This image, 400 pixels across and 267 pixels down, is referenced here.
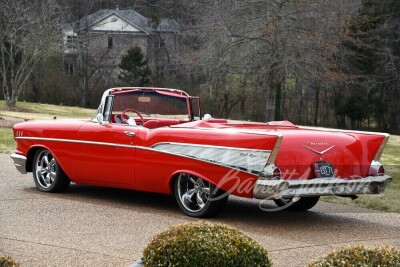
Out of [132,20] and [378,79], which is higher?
[132,20]

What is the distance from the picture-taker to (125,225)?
25.4 feet

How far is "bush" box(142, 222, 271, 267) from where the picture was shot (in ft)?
14.3

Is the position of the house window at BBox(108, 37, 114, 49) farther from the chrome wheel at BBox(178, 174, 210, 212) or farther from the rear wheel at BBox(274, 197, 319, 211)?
the chrome wheel at BBox(178, 174, 210, 212)

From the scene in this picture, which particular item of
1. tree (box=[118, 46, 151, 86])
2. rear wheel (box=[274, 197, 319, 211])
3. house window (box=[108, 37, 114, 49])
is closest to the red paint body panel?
rear wheel (box=[274, 197, 319, 211])

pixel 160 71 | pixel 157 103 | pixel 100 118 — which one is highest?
pixel 157 103

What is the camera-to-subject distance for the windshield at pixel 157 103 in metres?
9.95

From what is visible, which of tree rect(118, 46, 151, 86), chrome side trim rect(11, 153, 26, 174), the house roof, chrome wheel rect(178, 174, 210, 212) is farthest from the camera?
the house roof

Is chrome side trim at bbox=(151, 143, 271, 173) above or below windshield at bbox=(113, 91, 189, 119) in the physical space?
below

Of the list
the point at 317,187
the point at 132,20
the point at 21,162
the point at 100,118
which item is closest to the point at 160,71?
the point at 132,20

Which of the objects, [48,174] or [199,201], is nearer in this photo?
[199,201]

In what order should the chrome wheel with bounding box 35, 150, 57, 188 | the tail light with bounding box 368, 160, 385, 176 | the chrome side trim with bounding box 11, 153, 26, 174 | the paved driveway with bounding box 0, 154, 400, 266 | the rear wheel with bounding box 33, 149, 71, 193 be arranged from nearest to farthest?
the paved driveway with bounding box 0, 154, 400, 266
the tail light with bounding box 368, 160, 385, 176
the rear wheel with bounding box 33, 149, 71, 193
the chrome wheel with bounding box 35, 150, 57, 188
the chrome side trim with bounding box 11, 153, 26, 174

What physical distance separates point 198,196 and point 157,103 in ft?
7.34

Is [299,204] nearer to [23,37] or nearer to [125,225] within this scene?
[125,225]

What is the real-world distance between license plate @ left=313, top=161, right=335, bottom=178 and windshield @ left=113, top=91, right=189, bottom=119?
2.69m
